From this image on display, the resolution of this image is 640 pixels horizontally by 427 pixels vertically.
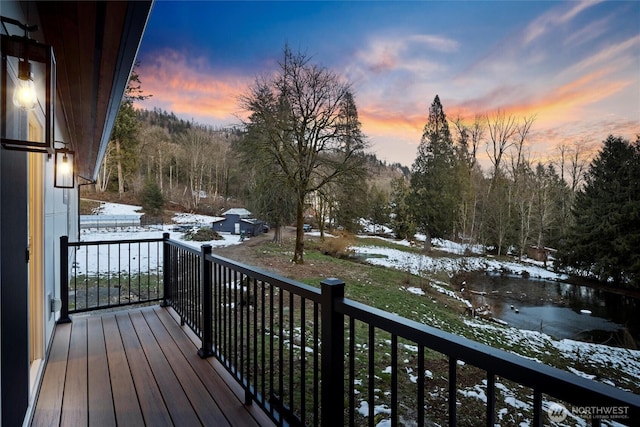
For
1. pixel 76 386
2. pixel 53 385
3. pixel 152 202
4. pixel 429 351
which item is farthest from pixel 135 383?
pixel 152 202

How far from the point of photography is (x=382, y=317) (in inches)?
42.7

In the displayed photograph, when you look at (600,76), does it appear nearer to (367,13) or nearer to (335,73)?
(367,13)

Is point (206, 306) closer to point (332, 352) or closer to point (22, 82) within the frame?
point (332, 352)

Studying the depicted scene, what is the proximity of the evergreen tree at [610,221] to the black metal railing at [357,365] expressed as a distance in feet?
39.6

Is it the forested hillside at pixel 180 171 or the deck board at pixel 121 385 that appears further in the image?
the forested hillside at pixel 180 171

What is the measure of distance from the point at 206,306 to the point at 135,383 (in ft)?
2.24

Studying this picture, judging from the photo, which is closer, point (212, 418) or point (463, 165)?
point (212, 418)

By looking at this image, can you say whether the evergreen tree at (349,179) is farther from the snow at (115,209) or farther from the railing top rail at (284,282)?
the snow at (115,209)

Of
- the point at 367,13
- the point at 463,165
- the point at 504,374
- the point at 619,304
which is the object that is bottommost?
the point at 619,304

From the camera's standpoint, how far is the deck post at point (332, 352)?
1.33 metres

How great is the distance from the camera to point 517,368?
0.73 meters

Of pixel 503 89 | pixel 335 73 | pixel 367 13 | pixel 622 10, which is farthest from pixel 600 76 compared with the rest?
pixel 335 73

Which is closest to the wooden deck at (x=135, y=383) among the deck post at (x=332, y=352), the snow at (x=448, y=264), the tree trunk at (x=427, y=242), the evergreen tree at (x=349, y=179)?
the deck post at (x=332, y=352)

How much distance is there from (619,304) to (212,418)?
532 inches
